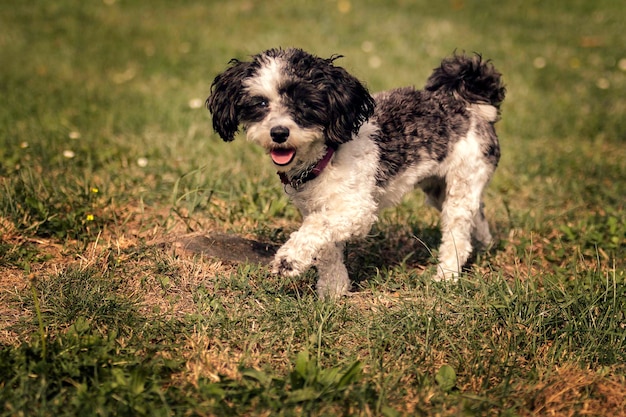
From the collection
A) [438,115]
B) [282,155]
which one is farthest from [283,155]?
[438,115]

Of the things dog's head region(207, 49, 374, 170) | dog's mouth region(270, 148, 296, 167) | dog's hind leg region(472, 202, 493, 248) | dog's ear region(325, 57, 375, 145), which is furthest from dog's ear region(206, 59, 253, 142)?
dog's hind leg region(472, 202, 493, 248)

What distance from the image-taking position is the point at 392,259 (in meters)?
4.52

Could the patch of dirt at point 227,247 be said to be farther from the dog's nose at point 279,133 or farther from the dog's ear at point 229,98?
the dog's nose at point 279,133

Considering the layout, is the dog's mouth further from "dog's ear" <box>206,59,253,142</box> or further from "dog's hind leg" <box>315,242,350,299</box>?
"dog's hind leg" <box>315,242,350,299</box>

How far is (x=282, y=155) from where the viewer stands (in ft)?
11.5

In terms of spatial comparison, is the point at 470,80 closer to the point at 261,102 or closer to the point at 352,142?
the point at 352,142

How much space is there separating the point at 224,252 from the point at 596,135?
4.99m

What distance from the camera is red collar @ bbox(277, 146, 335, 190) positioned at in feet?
12.3

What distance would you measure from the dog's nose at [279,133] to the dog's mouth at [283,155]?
→ 11 centimetres

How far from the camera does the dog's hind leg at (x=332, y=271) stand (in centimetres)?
394

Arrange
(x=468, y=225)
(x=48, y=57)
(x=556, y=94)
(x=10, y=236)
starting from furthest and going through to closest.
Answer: (x=48, y=57), (x=556, y=94), (x=468, y=225), (x=10, y=236)

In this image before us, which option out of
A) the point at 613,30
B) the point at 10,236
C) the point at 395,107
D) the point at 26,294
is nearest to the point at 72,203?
the point at 10,236

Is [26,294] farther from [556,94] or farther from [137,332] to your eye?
[556,94]

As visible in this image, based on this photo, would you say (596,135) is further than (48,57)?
No
